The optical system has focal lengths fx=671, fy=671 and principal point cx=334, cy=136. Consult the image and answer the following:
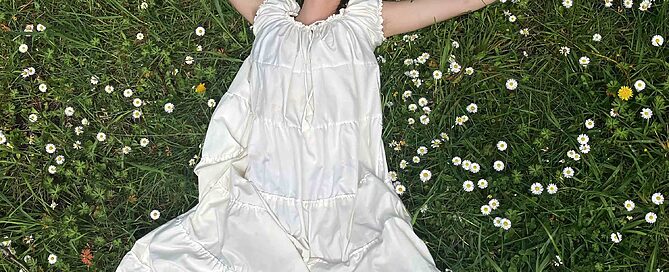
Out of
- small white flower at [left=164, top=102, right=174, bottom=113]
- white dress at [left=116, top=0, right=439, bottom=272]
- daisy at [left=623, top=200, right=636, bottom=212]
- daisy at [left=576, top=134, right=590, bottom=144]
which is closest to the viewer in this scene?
white dress at [left=116, top=0, right=439, bottom=272]

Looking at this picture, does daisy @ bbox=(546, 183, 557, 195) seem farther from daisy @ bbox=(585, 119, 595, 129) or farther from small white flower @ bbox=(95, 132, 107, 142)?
small white flower @ bbox=(95, 132, 107, 142)

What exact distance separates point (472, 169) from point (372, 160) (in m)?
0.45

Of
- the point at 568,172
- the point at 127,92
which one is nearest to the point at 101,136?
the point at 127,92

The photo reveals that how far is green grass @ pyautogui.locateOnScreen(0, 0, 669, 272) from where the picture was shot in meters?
2.80

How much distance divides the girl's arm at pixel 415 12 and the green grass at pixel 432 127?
0.27m

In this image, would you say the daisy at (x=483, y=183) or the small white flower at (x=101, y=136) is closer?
the daisy at (x=483, y=183)

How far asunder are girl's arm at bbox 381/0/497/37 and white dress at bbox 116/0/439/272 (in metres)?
0.07

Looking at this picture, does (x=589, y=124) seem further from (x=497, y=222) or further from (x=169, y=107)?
(x=169, y=107)

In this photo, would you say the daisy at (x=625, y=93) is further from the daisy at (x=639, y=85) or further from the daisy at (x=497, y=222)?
the daisy at (x=497, y=222)

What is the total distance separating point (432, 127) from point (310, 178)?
0.68 meters

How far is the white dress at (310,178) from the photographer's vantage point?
262 cm

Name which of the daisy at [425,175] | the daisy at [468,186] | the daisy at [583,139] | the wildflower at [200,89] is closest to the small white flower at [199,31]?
the wildflower at [200,89]

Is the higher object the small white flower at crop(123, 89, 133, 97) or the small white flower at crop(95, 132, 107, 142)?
the small white flower at crop(123, 89, 133, 97)

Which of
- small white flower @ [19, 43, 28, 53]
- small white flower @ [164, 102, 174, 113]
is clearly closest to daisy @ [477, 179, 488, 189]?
small white flower @ [164, 102, 174, 113]
